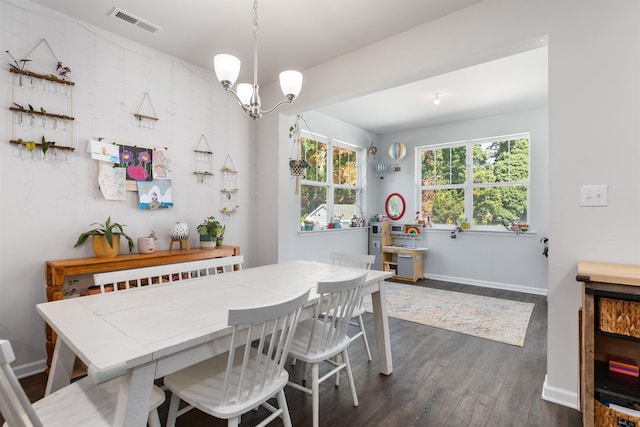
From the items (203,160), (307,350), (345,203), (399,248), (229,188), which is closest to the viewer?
(307,350)

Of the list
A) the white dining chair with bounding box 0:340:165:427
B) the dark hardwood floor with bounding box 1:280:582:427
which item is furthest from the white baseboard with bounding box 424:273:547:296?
the white dining chair with bounding box 0:340:165:427

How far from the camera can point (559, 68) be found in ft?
6.49

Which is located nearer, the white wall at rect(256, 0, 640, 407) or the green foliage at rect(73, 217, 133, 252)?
the white wall at rect(256, 0, 640, 407)

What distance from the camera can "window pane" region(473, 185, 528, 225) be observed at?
4781 mm

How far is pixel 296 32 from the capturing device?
2.68m

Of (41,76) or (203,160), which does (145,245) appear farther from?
(41,76)

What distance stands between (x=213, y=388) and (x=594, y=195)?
90.5 inches

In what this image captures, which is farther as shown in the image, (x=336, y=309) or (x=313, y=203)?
(x=313, y=203)

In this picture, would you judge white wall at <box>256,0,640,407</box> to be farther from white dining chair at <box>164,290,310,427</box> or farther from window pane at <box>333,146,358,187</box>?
window pane at <box>333,146,358,187</box>

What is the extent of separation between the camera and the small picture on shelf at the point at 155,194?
287cm

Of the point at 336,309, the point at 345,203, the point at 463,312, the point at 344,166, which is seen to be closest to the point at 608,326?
the point at 336,309

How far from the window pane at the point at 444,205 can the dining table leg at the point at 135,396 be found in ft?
16.9

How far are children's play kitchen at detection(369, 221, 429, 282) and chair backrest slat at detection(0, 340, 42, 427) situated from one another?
497 cm

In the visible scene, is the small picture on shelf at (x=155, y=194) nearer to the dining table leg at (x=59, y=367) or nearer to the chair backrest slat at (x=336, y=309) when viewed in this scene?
the dining table leg at (x=59, y=367)
